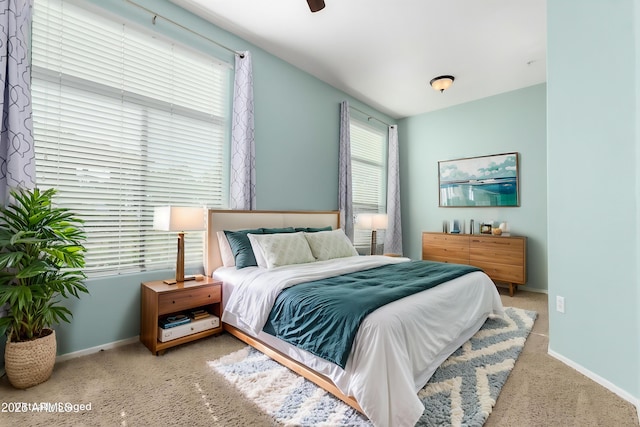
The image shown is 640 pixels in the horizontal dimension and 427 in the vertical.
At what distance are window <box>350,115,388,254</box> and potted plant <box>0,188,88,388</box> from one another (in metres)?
3.86

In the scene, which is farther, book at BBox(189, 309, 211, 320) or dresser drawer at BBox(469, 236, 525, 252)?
dresser drawer at BBox(469, 236, 525, 252)

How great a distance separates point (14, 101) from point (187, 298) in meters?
1.78

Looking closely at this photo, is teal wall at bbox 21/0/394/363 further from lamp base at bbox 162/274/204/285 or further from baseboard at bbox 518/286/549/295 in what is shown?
baseboard at bbox 518/286/549/295

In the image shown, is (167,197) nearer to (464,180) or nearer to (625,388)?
(625,388)

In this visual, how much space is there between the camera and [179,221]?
254 cm

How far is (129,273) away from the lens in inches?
104

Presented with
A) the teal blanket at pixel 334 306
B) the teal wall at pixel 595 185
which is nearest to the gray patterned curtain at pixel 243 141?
the teal blanket at pixel 334 306

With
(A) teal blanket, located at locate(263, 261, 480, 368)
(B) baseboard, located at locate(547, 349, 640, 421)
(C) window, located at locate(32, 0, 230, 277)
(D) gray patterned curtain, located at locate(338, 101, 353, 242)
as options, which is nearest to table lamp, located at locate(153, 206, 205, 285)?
(C) window, located at locate(32, 0, 230, 277)

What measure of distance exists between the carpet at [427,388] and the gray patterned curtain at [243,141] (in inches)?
62.0

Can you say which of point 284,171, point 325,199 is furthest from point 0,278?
point 325,199

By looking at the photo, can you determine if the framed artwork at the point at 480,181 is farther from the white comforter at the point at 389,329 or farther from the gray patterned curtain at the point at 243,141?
the gray patterned curtain at the point at 243,141

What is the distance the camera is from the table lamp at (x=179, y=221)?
8.18 feet

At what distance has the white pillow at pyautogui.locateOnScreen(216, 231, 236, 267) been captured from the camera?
304 centimetres

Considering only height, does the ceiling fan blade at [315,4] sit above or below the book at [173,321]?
above
